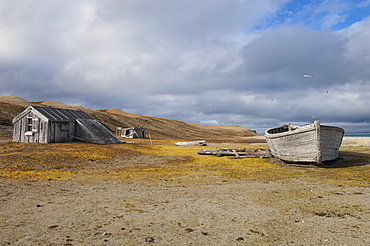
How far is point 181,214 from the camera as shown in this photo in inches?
259

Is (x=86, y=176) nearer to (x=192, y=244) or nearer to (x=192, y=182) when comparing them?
(x=192, y=182)

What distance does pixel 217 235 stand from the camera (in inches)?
205

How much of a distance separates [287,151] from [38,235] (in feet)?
52.6

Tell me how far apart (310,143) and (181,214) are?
40.3 ft

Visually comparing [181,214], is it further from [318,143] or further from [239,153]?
[239,153]

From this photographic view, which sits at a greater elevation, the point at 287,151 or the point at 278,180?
the point at 287,151

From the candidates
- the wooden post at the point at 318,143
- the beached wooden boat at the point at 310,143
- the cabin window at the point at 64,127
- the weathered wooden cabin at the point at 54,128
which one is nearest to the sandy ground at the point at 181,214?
the wooden post at the point at 318,143

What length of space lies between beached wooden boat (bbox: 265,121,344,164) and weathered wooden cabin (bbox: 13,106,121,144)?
22.3 meters

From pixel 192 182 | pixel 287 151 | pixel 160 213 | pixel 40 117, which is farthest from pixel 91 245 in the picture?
pixel 40 117

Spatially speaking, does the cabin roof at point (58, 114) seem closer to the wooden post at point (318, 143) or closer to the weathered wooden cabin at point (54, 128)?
the weathered wooden cabin at point (54, 128)

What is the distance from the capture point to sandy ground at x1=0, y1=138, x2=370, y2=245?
502 cm

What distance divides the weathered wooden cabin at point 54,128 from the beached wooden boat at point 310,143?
73.2 feet

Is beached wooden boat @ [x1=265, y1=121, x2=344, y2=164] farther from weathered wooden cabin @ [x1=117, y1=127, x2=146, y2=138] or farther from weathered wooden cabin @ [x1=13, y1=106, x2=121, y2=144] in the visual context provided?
weathered wooden cabin @ [x1=117, y1=127, x2=146, y2=138]

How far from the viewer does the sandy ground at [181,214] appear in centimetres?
502
